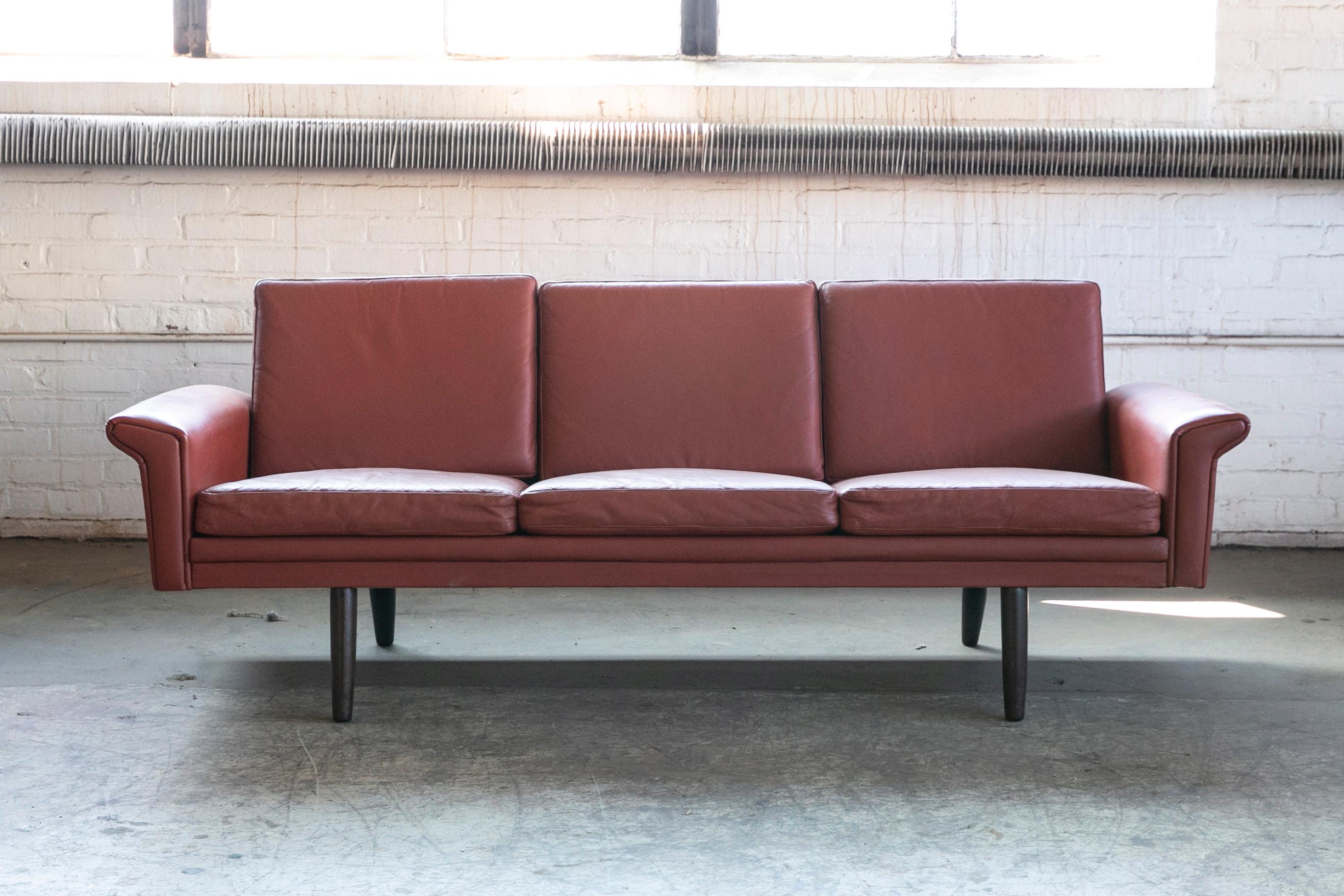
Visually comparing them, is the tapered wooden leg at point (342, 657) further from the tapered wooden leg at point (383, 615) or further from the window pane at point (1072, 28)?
the window pane at point (1072, 28)

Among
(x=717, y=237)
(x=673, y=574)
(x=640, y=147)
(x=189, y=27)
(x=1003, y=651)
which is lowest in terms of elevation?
(x=1003, y=651)

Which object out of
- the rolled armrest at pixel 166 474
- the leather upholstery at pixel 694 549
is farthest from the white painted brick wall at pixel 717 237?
the leather upholstery at pixel 694 549

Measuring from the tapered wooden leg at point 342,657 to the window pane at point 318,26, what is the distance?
2.61 m

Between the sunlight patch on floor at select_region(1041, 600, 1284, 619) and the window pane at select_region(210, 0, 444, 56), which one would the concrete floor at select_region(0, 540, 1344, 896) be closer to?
the sunlight patch on floor at select_region(1041, 600, 1284, 619)

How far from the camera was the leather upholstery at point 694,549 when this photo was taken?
2.27m

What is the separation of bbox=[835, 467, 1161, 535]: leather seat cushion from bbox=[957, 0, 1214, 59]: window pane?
247cm

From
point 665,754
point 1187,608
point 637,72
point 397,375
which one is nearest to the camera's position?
point 665,754

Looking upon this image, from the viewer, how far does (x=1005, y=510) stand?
226cm

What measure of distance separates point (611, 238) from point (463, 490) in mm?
1986

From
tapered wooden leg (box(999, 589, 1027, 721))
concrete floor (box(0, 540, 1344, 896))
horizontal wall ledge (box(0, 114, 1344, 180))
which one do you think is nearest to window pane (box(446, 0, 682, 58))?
horizontal wall ledge (box(0, 114, 1344, 180))

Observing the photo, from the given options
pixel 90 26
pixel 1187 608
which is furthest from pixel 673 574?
pixel 90 26

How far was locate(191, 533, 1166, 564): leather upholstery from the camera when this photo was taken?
89.4 inches

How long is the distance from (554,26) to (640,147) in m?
0.65

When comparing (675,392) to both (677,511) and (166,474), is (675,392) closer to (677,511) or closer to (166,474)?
(677,511)
